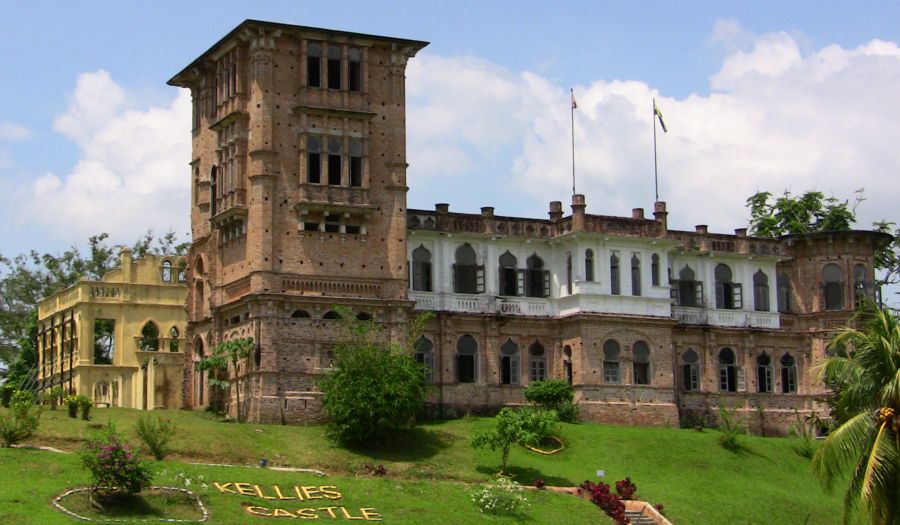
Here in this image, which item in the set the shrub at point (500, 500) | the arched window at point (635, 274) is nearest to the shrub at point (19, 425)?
the shrub at point (500, 500)

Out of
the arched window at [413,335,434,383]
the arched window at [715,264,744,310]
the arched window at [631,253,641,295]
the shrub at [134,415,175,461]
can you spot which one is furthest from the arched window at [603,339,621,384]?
the shrub at [134,415,175,461]

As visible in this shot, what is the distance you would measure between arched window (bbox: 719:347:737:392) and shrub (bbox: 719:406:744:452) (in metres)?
1.30

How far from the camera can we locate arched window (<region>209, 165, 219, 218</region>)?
206ft

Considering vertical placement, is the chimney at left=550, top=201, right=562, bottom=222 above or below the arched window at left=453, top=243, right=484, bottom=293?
above

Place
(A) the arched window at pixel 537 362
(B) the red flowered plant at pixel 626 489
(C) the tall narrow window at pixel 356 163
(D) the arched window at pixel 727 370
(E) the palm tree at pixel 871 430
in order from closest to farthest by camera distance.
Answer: (E) the palm tree at pixel 871 430
(B) the red flowered plant at pixel 626 489
(C) the tall narrow window at pixel 356 163
(A) the arched window at pixel 537 362
(D) the arched window at pixel 727 370

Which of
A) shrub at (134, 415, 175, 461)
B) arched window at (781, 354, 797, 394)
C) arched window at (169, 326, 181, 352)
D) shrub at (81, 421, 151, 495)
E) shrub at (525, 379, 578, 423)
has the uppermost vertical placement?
arched window at (169, 326, 181, 352)

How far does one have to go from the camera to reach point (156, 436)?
48.7m

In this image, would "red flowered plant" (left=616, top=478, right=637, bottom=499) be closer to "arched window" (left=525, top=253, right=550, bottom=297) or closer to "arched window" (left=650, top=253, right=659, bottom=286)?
"arched window" (left=525, top=253, right=550, bottom=297)

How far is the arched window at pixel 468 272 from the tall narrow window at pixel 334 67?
29.0 feet

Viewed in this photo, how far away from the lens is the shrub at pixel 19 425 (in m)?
46.9

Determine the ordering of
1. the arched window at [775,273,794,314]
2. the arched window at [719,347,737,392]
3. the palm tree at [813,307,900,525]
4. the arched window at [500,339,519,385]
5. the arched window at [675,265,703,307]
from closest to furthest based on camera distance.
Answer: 1. the palm tree at [813,307,900,525]
2. the arched window at [500,339,519,385]
3. the arched window at [719,347,737,392]
4. the arched window at [675,265,703,307]
5. the arched window at [775,273,794,314]

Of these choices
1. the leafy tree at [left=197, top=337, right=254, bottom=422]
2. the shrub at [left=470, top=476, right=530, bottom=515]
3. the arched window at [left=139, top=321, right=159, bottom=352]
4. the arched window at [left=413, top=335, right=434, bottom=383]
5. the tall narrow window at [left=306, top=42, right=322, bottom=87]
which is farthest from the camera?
the arched window at [left=139, top=321, right=159, bottom=352]

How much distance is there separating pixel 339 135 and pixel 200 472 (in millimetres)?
18206

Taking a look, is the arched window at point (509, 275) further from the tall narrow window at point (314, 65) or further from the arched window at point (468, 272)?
the tall narrow window at point (314, 65)
